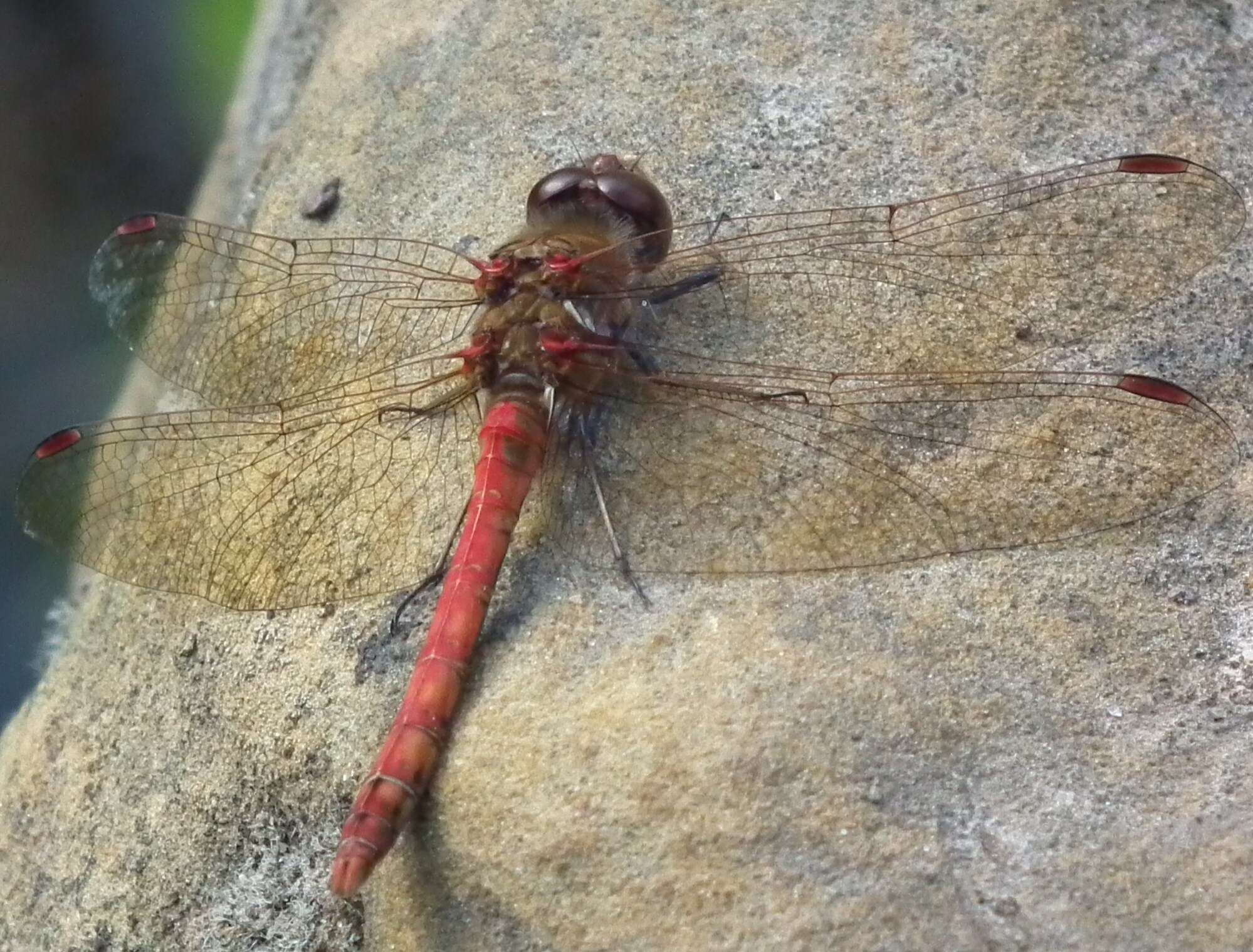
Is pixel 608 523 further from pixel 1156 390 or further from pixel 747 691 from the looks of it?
pixel 1156 390

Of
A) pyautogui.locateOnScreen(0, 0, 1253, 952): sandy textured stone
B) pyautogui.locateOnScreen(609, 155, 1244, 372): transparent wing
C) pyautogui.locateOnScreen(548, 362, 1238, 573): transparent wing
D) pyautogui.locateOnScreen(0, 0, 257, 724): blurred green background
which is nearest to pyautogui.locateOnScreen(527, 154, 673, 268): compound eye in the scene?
pyautogui.locateOnScreen(609, 155, 1244, 372): transparent wing

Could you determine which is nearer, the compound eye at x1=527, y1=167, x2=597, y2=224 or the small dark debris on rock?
the compound eye at x1=527, y1=167, x2=597, y2=224

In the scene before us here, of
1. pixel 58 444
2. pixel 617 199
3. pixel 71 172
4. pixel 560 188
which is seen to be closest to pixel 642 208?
pixel 617 199

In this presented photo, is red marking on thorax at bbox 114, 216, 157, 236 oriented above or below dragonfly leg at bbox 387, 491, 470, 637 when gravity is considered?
above

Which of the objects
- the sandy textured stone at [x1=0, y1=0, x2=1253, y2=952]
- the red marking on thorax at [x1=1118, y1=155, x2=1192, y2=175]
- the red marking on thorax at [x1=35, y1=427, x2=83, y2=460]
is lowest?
the sandy textured stone at [x1=0, y1=0, x2=1253, y2=952]

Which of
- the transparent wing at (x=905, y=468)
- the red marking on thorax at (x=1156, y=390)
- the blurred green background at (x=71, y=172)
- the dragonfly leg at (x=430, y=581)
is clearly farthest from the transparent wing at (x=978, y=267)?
the blurred green background at (x=71, y=172)

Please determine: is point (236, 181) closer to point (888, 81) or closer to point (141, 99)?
point (141, 99)

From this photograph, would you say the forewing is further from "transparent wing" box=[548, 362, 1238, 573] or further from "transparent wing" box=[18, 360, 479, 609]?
"transparent wing" box=[548, 362, 1238, 573]

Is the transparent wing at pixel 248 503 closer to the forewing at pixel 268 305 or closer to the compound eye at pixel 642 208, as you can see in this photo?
the forewing at pixel 268 305

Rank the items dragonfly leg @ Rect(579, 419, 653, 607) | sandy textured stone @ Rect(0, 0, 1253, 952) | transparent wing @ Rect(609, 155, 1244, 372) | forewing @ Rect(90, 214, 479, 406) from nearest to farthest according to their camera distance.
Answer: sandy textured stone @ Rect(0, 0, 1253, 952), dragonfly leg @ Rect(579, 419, 653, 607), transparent wing @ Rect(609, 155, 1244, 372), forewing @ Rect(90, 214, 479, 406)
